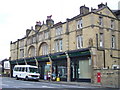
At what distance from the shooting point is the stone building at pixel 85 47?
29969 mm

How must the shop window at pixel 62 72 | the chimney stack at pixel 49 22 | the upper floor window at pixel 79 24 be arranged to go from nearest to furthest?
the upper floor window at pixel 79 24 → the shop window at pixel 62 72 → the chimney stack at pixel 49 22

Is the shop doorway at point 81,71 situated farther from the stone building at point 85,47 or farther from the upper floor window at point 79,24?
the upper floor window at point 79,24

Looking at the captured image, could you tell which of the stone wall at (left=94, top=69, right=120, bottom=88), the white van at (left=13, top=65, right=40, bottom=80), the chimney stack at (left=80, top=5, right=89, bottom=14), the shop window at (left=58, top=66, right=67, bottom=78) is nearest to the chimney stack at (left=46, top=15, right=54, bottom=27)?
the chimney stack at (left=80, top=5, right=89, bottom=14)

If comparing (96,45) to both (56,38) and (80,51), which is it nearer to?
(80,51)

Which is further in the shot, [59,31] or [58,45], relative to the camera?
[58,45]

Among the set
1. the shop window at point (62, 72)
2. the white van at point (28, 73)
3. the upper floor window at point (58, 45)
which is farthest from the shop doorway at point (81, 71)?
the white van at point (28, 73)

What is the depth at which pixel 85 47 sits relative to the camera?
1232 inches

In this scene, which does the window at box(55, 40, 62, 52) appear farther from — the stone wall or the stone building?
the stone wall

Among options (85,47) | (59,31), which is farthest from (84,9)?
(85,47)

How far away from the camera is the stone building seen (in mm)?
29969

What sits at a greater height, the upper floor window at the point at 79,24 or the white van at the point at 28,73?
the upper floor window at the point at 79,24

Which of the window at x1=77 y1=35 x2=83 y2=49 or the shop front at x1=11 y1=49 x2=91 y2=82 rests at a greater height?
the window at x1=77 y1=35 x2=83 y2=49

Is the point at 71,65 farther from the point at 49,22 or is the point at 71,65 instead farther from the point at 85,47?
the point at 49,22

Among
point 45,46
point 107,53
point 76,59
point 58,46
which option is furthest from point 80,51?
point 45,46
